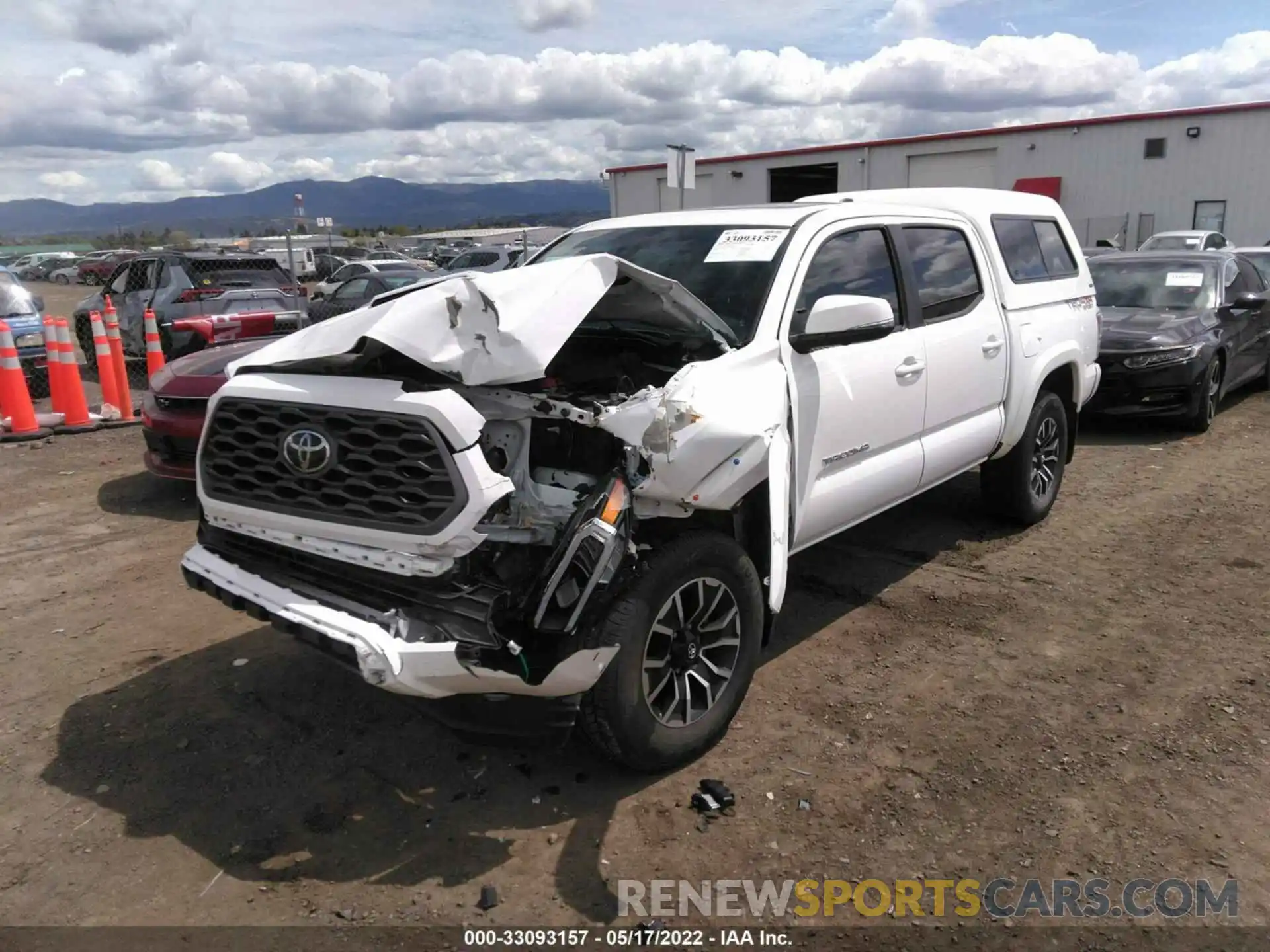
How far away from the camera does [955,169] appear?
28.7 meters

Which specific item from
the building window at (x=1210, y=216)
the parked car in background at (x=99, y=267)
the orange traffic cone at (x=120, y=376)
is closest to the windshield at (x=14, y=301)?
the orange traffic cone at (x=120, y=376)

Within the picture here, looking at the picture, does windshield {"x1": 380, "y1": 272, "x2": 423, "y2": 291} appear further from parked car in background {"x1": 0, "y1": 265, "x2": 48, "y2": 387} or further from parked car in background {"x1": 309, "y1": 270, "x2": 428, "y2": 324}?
parked car in background {"x1": 0, "y1": 265, "x2": 48, "y2": 387}

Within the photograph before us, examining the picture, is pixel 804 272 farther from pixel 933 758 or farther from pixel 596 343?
pixel 933 758

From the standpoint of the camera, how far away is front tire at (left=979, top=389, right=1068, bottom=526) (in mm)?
5734

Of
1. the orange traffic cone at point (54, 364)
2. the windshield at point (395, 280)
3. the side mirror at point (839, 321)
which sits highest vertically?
the side mirror at point (839, 321)

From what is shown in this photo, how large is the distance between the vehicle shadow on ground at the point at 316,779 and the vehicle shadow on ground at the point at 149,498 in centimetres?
259

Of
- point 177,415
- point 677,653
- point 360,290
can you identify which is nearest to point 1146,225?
point 360,290

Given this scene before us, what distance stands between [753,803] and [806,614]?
169 centimetres

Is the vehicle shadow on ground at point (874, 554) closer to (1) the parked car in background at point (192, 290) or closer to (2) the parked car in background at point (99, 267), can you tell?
(1) the parked car in background at point (192, 290)

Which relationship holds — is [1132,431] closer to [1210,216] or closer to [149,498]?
[149,498]

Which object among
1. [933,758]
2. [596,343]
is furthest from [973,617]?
[596,343]

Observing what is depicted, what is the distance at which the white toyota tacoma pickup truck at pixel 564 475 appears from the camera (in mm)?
2885

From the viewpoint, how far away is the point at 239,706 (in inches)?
154
